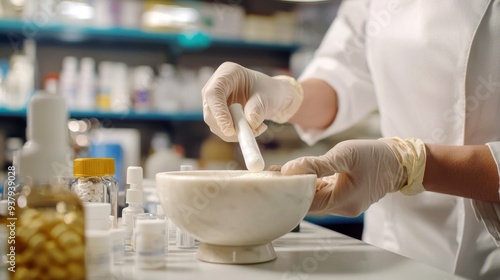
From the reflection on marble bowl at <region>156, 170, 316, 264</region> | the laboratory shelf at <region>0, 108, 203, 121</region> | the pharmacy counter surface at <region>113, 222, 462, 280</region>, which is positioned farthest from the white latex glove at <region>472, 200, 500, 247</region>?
the laboratory shelf at <region>0, 108, 203, 121</region>

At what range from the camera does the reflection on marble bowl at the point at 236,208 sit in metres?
0.69

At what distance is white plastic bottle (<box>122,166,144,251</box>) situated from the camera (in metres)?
0.87

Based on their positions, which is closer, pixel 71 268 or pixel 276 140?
pixel 71 268

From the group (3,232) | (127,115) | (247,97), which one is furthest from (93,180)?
(127,115)

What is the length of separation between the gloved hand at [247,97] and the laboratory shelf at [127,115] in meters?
1.60

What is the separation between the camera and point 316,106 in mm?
1463

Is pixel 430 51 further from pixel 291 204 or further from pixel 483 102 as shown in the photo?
pixel 291 204

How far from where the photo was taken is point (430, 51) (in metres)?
1.19

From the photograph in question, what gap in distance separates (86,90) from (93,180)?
77.5 inches

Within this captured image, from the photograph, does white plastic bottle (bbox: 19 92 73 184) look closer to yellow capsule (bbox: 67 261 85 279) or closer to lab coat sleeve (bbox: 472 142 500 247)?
yellow capsule (bbox: 67 261 85 279)

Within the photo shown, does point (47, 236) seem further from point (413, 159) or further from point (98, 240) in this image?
point (413, 159)

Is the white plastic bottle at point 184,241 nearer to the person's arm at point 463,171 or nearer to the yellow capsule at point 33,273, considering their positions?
the yellow capsule at point 33,273

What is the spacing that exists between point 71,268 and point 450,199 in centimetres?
91

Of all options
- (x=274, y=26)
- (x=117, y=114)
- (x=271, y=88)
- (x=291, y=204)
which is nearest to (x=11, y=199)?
(x=291, y=204)
